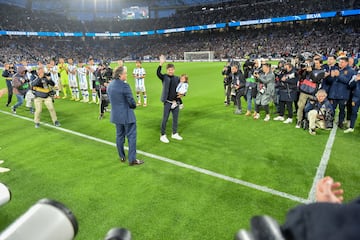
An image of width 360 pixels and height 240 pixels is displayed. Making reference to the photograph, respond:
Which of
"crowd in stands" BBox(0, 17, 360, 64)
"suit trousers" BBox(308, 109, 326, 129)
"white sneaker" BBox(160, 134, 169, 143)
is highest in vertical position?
"crowd in stands" BBox(0, 17, 360, 64)

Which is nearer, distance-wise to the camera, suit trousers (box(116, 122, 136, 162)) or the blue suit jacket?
the blue suit jacket

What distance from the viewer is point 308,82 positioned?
8250 mm

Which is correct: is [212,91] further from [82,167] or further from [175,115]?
[82,167]

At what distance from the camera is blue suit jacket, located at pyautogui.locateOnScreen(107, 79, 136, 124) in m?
5.62

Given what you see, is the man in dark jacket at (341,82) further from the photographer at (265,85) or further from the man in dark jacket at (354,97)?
the photographer at (265,85)

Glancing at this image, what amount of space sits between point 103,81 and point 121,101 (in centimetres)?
591

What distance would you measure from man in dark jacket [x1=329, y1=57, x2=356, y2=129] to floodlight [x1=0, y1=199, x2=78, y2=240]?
865 cm

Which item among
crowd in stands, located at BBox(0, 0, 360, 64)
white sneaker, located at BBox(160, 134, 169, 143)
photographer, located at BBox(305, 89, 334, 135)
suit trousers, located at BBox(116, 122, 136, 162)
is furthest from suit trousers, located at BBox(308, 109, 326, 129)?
crowd in stands, located at BBox(0, 0, 360, 64)

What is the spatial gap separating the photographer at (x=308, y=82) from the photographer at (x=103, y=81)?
7.36 meters

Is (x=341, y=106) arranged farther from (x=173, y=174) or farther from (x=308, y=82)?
(x=173, y=174)

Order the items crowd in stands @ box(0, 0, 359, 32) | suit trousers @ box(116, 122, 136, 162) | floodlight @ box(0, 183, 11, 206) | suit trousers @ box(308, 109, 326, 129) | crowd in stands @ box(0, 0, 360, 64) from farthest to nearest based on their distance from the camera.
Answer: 1. crowd in stands @ box(0, 0, 359, 32)
2. crowd in stands @ box(0, 0, 360, 64)
3. suit trousers @ box(308, 109, 326, 129)
4. suit trousers @ box(116, 122, 136, 162)
5. floodlight @ box(0, 183, 11, 206)

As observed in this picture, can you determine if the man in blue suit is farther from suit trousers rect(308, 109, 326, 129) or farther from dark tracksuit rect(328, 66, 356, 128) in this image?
dark tracksuit rect(328, 66, 356, 128)

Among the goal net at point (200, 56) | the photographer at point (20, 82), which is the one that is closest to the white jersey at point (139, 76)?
the photographer at point (20, 82)

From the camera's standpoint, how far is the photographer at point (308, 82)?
7.96 m
